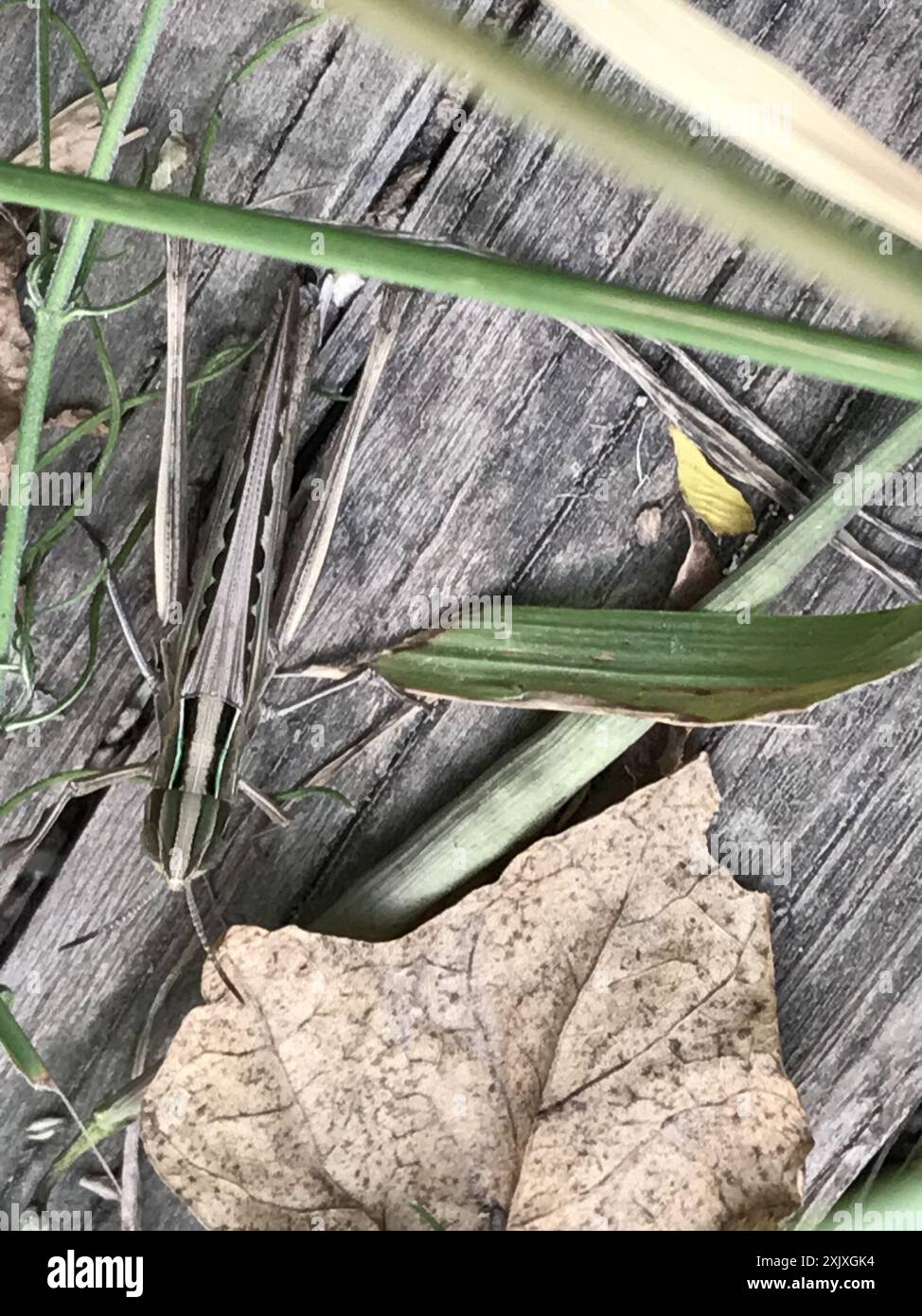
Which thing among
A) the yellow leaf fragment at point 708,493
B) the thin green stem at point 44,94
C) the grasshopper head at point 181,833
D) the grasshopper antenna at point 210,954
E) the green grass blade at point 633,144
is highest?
the thin green stem at point 44,94

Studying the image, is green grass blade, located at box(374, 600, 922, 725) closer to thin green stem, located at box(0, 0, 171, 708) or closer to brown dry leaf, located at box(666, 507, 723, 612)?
brown dry leaf, located at box(666, 507, 723, 612)

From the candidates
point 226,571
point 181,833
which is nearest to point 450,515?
point 226,571

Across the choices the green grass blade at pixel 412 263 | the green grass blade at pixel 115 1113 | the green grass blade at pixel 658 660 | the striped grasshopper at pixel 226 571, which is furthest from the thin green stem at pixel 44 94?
the green grass blade at pixel 115 1113

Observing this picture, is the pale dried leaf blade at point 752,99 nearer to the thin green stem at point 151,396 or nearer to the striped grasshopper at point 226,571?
the striped grasshopper at point 226,571

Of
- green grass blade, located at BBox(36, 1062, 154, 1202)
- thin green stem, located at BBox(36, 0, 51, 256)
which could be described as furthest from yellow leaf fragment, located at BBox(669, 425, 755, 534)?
green grass blade, located at BBox(36, 1062, 154, 1202)

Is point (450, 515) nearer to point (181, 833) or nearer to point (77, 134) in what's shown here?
point (181, 833)

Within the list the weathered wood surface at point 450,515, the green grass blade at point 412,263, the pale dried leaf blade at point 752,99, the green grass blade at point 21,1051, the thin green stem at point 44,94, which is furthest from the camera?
the weathered wood surface at point 450,515
